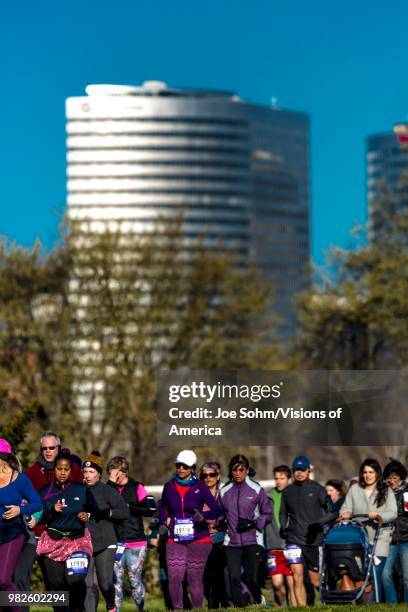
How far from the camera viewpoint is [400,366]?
2776 inches

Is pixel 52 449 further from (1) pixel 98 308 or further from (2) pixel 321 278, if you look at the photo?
(2) pixel 321 278

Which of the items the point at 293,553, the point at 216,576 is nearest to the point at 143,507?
the point at 216,576

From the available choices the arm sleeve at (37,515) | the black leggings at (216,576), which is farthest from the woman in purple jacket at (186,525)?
the arm sleeve at (37,515)

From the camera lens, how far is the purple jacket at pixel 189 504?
1667cm

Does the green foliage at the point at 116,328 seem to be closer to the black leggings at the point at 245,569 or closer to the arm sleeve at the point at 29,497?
the black leggings at the point at 245,569

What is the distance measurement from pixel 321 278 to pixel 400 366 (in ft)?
21.9

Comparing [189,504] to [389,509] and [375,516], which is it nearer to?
[375,516]

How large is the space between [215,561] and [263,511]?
1221 mm

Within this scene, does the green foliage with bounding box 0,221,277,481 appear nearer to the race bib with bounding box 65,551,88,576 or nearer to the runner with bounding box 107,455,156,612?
the runner with bounding box 107,455,156,612

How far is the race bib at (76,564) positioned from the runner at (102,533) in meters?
0.80

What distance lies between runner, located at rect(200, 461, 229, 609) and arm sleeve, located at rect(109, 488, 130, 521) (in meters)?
2.37

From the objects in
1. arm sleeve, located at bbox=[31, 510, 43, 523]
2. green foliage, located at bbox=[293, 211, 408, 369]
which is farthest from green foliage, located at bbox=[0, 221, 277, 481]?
arm sleeve, located at bbox=[31, 510, 43, 523]

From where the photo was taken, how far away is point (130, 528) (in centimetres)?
1705

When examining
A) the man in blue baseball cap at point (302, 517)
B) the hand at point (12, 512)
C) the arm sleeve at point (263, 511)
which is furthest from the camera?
the man in blue baseball cap at point (302, 517)
